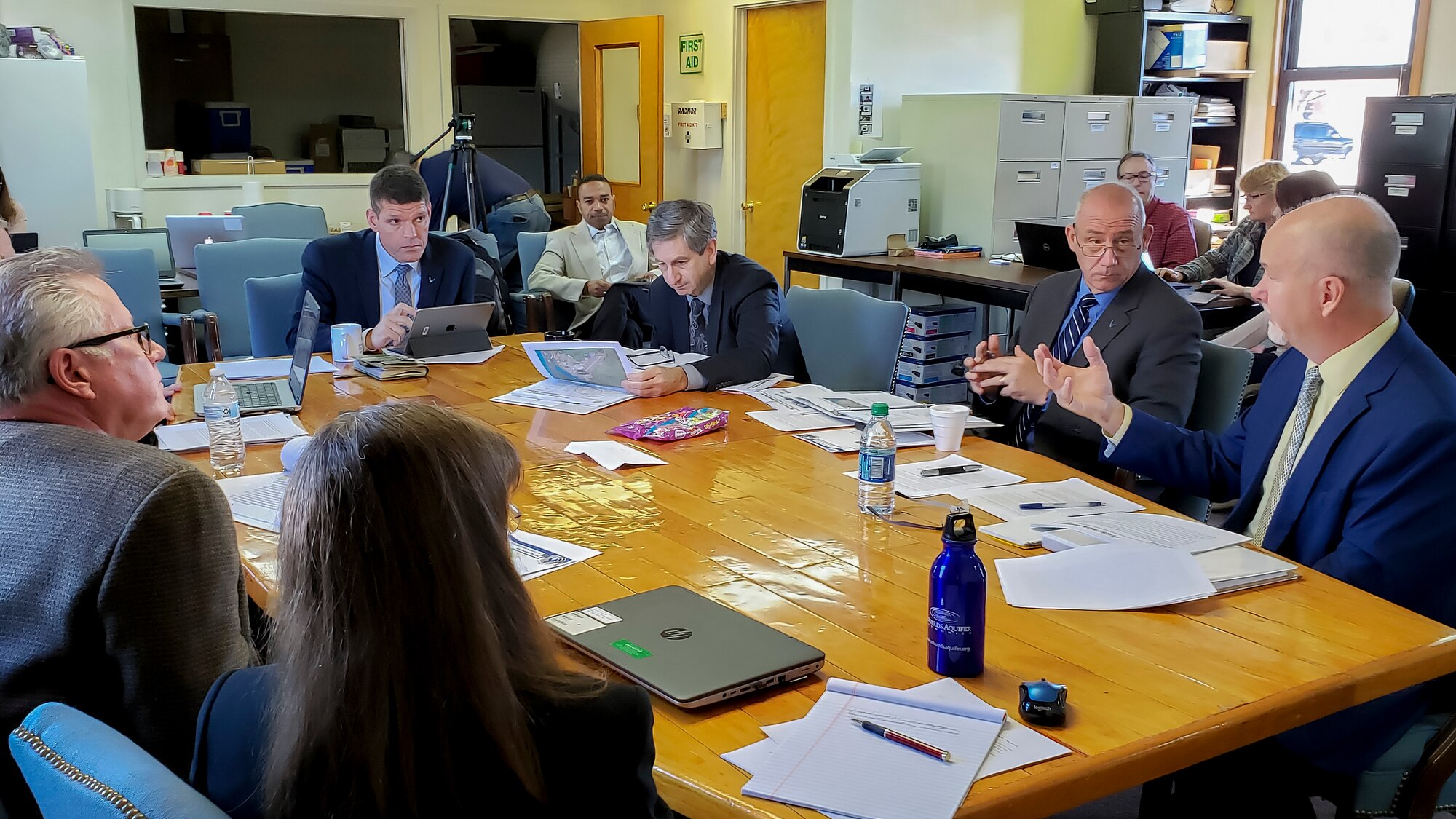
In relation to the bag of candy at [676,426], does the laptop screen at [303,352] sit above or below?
above

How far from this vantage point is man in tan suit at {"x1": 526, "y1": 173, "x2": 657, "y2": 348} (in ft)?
19.2

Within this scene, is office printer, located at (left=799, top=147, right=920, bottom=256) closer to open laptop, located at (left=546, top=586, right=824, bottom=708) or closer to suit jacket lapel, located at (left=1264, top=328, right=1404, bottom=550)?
suit jacket lapel, located at (left=1264, top=328, right=1404, bottom=550)

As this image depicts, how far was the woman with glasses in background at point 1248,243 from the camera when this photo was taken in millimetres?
5996

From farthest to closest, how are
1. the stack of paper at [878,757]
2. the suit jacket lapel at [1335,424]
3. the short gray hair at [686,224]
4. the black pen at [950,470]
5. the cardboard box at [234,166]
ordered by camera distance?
1. the cardboard box at [234,166]
2. the short gray hair at [686,224]
3. the black pen at [950,470]
4. the suit jacket lapel at [1335,424]
5. the stack of paper at [878,757]

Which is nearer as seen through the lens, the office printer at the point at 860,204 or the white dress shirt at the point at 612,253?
the white dress shirt at the point at 612,253

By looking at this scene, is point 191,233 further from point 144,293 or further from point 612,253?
point 612,253

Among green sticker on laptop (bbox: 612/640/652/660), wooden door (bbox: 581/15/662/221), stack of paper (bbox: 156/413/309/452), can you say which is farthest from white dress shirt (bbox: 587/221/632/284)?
green sticker on laptop (bbox: 612/640/652/660)

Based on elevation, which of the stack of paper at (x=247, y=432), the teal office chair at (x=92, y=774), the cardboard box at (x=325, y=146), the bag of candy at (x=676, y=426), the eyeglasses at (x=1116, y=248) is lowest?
the stack of paper at (x=247, y=432)

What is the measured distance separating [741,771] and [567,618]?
44cm

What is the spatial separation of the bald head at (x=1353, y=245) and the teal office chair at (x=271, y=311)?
3.24 metres

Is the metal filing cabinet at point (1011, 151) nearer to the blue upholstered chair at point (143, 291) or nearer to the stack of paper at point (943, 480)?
the blue upholstered chair at point (143, 291)

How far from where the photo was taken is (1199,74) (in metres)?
7.93

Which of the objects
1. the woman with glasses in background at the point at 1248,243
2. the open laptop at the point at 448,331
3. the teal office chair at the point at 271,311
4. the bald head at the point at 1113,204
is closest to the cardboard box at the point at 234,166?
the teal office chair at the point at 271,311

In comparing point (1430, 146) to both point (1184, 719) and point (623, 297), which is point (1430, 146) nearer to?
point (623, 297)
